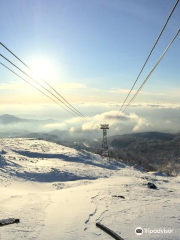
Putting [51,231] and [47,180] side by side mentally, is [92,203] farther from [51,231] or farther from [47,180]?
[47,180]

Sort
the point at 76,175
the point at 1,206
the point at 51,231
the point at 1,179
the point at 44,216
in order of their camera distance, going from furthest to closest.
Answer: the point at 76,175
the point at 1,179
the point at 1,206
the point at 44,216
the point at 51,231

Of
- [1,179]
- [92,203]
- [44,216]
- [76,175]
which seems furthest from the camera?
[76,175]

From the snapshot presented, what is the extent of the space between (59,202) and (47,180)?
1308 centimetres

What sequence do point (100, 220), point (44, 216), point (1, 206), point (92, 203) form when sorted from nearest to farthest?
1. point (100, 220)
2. point (44, 216)
3. point (1, 206)
4. point (92, 203)

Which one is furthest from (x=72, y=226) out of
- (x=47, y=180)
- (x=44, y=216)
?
(x=47, y=180)

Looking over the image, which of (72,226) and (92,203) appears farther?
(92,203)

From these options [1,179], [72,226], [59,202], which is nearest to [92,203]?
[59,202]

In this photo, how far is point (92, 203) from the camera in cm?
1164

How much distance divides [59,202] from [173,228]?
6.58 meters

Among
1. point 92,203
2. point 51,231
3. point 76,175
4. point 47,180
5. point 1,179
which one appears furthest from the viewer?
point 76,175

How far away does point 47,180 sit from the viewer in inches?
974

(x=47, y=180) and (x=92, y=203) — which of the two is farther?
(x=47, y=180)

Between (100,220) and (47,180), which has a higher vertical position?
(100,220)

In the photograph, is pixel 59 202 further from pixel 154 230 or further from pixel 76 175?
pixel 76 175
